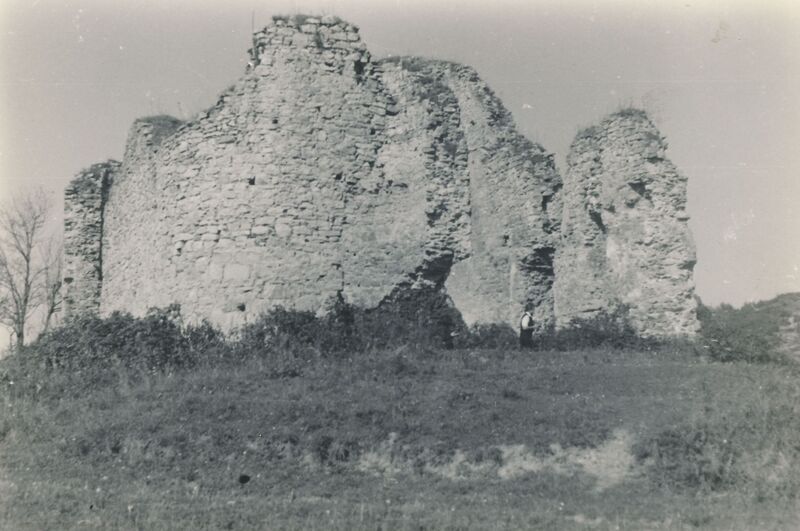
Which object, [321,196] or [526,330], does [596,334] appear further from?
[321,196]

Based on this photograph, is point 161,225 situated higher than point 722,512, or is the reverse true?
point 161,225

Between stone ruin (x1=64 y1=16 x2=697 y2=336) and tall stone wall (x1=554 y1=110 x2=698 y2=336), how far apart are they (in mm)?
35

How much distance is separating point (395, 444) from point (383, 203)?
271 inches

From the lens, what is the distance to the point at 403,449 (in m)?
9.02

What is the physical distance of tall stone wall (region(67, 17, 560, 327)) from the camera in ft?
46.2

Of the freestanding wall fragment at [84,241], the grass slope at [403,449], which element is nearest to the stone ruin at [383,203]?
the grass slope at [403,449]

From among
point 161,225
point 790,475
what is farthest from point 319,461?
point 161,225

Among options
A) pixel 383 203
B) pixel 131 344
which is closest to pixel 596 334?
pixel 383 203

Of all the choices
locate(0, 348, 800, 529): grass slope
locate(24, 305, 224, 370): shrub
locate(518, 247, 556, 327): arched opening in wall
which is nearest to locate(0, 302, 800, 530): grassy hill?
locate(0, 348, 800, 529): grass slope

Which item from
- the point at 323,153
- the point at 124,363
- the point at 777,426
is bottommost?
the point at 777,426

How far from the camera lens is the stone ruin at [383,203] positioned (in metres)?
14.2

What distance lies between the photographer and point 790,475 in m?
8.29

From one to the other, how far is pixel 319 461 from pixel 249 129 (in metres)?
7.73

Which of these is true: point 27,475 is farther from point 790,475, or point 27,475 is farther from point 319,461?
point 790,475
